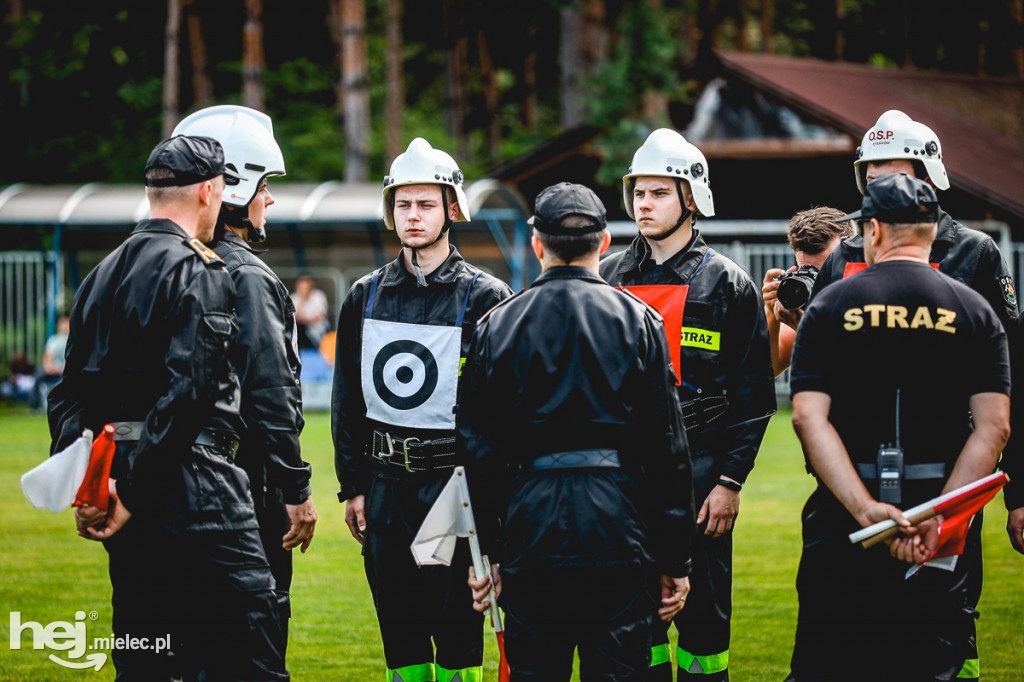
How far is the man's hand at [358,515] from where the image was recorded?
561cm

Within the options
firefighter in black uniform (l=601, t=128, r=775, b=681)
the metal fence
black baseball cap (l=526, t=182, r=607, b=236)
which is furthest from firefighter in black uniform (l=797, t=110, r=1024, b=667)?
the metal fence

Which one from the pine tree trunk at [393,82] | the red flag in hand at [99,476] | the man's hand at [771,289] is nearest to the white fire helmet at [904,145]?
the man's hand at [771,289]

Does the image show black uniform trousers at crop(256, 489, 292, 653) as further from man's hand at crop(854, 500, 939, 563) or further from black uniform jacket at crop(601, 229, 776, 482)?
man's hand at crop(854, 500, 939, 563)

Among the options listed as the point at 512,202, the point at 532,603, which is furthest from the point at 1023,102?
the point at 532,603

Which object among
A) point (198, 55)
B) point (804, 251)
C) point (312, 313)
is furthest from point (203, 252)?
point (198, 55)

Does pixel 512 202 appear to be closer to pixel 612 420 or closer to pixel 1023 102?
pixel 1023 102

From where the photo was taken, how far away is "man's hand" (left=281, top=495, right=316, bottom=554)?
5.12 meters

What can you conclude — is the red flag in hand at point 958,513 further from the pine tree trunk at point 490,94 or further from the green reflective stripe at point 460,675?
the pine tree trunk at point 490,94

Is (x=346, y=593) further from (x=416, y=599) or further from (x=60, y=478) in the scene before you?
(x=60, y=478)

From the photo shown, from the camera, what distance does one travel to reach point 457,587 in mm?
5391

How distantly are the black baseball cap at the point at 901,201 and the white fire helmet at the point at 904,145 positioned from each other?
1.00 metres

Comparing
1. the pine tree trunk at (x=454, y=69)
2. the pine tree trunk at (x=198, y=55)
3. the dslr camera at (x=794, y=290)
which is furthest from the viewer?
the pine tree trunk at (x=454, y=69)

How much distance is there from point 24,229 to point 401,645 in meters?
24.9

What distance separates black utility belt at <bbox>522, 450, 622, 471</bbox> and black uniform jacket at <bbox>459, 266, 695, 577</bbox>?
0.06ft
